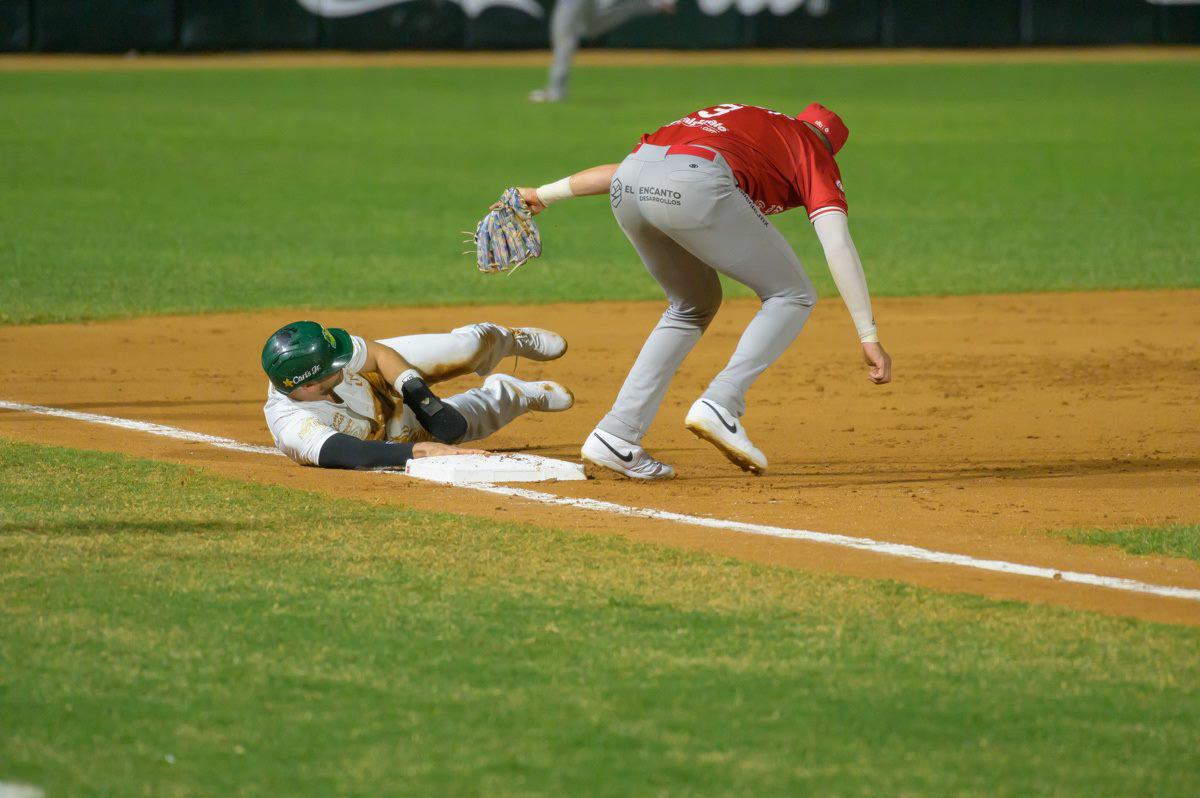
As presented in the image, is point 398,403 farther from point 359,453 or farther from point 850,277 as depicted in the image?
point 850,277

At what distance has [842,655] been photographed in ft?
14.4

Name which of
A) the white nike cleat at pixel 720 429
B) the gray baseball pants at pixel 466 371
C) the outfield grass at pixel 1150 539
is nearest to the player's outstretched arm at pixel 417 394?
the gray baseball pants at pixel 466 371

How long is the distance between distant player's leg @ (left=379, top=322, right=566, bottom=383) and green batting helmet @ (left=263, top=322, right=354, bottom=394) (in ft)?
1.53

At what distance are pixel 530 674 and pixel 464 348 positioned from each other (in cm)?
317

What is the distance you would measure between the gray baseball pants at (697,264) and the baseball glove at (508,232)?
49cm

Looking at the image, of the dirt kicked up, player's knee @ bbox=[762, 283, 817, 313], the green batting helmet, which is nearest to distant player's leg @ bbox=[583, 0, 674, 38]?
the dirt kicked up

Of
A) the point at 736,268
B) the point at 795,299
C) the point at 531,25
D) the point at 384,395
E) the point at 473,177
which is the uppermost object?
the point at 736,268

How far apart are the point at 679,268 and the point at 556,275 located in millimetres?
6765

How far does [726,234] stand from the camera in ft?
19.8

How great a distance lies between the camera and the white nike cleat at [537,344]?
7574mm

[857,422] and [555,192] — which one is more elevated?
[555,192]

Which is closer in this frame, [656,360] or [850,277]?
[850,277]

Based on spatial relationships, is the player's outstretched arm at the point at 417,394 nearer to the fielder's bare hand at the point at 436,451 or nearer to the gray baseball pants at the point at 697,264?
the fielder's bare hand at the point at 436,451

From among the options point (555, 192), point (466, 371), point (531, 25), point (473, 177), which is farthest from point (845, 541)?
point (531, 25)
